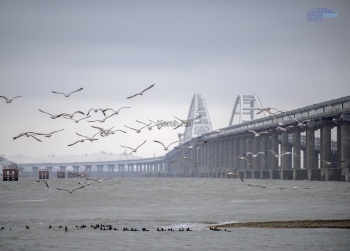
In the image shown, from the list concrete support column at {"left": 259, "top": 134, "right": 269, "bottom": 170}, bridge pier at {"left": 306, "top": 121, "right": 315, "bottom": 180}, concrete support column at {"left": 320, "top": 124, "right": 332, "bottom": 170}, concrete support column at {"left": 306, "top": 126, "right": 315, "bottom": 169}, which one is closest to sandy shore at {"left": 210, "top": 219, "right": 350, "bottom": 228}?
concrete support column at {"left": 320, "top": 124, "right": 332, "bottom": 170}

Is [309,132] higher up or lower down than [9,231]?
higher up

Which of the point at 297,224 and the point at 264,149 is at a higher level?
the point at 264,149

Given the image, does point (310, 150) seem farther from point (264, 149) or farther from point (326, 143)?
point (264, 149)

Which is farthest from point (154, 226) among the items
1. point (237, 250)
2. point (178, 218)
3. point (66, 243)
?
point (237, 250)

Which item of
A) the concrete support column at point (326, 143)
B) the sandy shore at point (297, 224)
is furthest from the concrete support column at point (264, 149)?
the sandy shore at point (297, 224)

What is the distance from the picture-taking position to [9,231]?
36688 mm

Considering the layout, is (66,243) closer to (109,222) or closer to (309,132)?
(109,222)

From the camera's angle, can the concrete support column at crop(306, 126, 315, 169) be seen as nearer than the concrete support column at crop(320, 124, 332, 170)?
No

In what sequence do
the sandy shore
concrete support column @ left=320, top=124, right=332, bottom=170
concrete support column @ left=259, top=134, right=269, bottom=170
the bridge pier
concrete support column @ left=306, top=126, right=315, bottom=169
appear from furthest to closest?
concrete support column @ left=259, top=134, right=269, bottom=170, concrete support column @ left=306, top=126, right=315, bottom=169, the bridge pier, concrete support column @ left=320, top=124, right=332, bottom=170, the sandy shore

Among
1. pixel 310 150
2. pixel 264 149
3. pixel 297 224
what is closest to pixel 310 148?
pixel 310 150

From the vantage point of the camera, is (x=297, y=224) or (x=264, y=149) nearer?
(x=297, y=224)

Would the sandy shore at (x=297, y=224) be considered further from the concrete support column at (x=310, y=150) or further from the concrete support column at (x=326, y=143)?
the concrete support column at (x=310, y=150)

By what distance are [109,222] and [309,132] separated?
113907 mm

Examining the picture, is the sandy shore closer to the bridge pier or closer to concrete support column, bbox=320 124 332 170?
concrete support column, bbox=320 124 332 170
